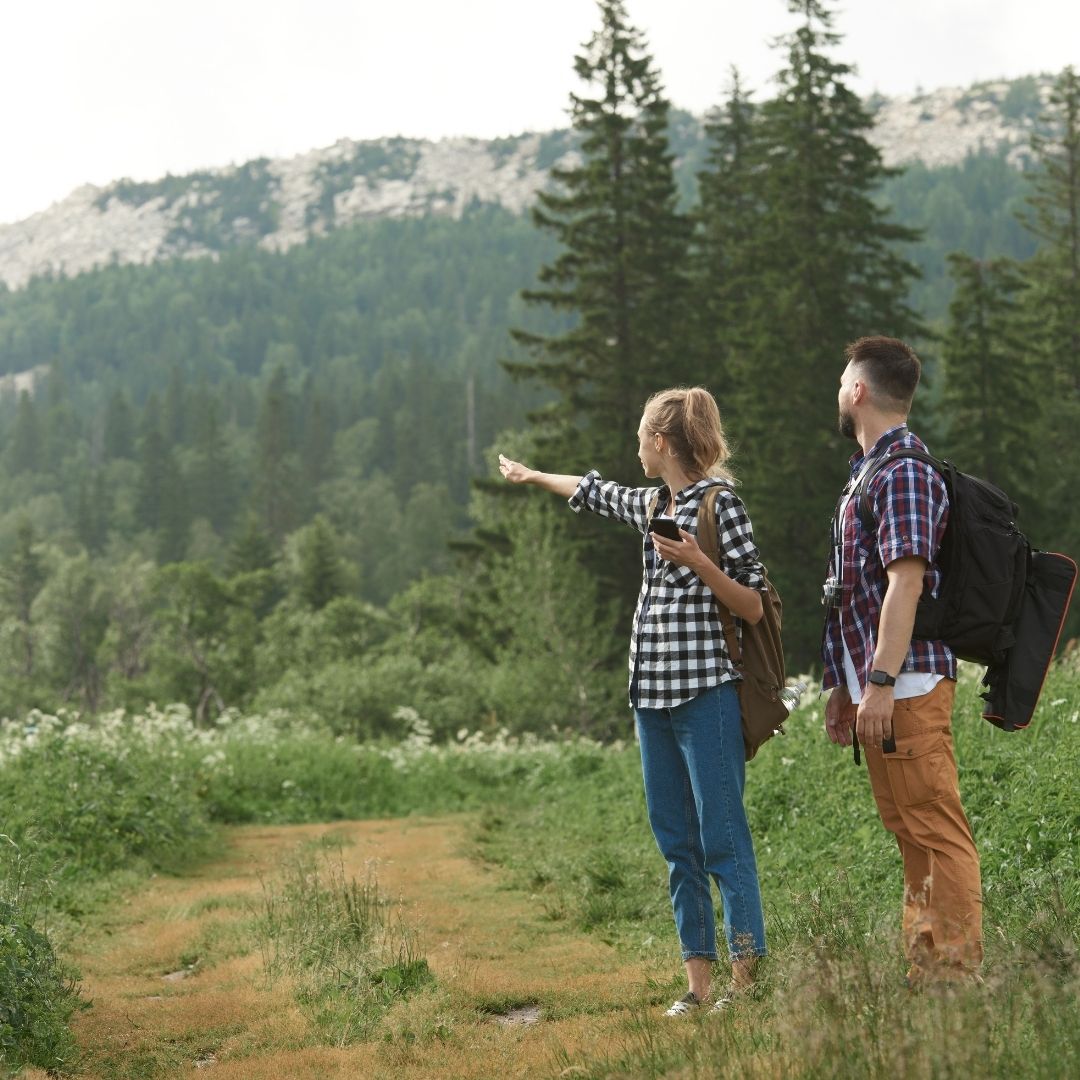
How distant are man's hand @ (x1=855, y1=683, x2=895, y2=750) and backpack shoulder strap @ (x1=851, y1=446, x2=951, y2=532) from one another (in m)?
0.59

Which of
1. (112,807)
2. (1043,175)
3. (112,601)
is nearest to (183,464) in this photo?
(112,601)

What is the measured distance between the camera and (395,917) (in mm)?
7648

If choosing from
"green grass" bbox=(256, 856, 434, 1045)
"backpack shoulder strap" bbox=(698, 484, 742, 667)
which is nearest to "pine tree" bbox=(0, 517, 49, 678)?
"green grass" bbox=(256, 856, 434, 1045)

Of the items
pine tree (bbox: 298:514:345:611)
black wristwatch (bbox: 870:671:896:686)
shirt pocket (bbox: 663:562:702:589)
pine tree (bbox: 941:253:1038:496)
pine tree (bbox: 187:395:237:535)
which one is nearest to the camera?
black wristwatch (bbox: 870:671:896:686)

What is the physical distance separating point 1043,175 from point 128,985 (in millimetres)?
44763

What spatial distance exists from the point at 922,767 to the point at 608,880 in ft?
13.9

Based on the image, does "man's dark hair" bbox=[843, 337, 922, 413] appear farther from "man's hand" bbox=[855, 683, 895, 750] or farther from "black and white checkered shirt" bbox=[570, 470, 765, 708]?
"man's hand" bbox=[855, 683, 895, 750]

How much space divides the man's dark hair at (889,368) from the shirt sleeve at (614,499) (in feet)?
3.44

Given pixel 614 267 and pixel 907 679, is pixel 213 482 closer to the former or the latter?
pixel 614 267

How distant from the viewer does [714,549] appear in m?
5.03

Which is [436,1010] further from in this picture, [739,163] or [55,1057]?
[739,163]

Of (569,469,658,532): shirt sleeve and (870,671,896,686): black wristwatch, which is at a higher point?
(569,469,658,532): shirt sleeve

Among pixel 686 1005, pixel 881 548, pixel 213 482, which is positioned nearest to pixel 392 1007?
pixel 686 1005

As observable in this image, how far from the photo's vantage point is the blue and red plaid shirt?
4.46m
